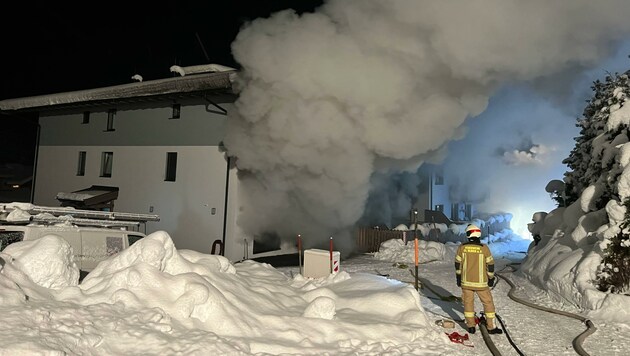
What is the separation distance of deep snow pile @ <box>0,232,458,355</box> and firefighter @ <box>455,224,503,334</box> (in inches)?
26.1

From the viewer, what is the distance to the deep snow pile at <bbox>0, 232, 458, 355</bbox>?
414 cm

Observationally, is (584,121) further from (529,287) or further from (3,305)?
(3,305)

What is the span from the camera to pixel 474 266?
6.58 m

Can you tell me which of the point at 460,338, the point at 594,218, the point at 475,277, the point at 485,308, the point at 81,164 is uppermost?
the point at 81,164

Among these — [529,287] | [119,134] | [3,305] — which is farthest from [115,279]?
[119,134]

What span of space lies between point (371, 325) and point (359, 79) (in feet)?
29.0

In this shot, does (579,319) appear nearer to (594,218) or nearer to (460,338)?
(460,338)

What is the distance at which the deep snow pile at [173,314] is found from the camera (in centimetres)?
414

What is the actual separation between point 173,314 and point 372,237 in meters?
12.6

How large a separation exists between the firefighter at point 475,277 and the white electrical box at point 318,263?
9.71 ft

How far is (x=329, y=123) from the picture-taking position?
13758 millimetres

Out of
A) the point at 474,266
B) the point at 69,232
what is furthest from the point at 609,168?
the point at 69,232

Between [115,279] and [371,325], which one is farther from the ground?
[115,279]

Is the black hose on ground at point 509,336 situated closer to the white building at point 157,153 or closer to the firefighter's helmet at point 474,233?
the firefighter's helmet at point 474,233
